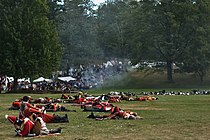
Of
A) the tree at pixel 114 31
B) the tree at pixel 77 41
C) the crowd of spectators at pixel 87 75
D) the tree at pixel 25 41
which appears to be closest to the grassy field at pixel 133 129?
the tree at pixel 25 41

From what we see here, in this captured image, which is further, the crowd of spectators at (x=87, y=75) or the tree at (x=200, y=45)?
the tree at (x=200, y=45)

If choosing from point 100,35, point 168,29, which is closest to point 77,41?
point 100,35

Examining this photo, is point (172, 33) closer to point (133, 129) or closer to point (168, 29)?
point (168, 29)

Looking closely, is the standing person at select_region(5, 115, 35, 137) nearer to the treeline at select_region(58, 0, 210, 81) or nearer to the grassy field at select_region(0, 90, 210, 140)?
the grassy field at select_region(0, 90, 210, 140)

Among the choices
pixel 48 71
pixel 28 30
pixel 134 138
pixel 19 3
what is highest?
pixel 19 3

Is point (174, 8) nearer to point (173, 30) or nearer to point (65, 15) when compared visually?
point (173, 30)

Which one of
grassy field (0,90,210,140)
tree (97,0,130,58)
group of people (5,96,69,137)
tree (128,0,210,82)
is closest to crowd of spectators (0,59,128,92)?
tree (97,0,130,58)

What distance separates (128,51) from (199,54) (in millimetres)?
22538

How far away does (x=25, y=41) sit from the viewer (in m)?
51.2

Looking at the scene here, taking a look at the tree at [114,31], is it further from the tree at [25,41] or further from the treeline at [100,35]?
the tree at [25,41]

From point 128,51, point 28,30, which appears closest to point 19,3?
point 28,30

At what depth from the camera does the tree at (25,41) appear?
165ft

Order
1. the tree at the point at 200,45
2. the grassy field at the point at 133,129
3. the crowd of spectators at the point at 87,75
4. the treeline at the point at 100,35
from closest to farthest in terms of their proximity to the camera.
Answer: the grassy field at the point at 133,129, the treeline at the point at 100,35, the crowd of spectators at the point at 87,75, the tree at the point at 200,45

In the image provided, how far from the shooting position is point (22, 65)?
50.2 m
